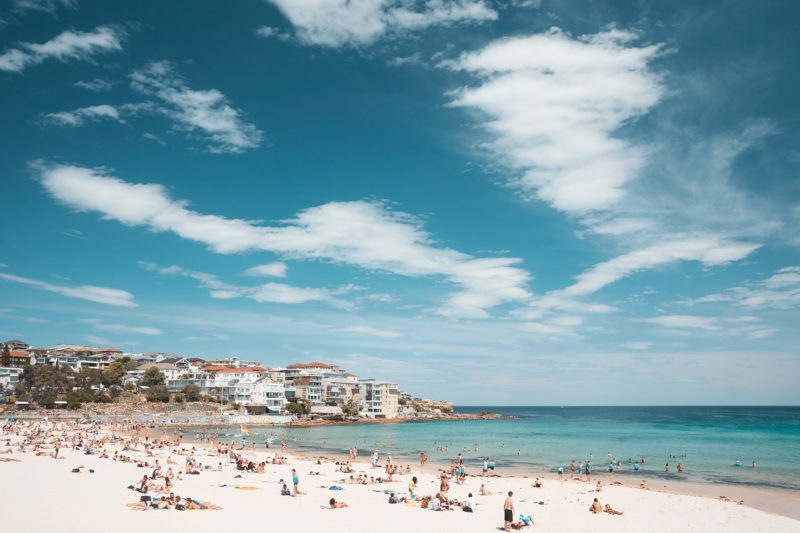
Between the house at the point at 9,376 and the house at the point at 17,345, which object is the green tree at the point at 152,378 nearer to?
the house at the point at 9,376

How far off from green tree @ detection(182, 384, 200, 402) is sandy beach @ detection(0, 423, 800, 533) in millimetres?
73123

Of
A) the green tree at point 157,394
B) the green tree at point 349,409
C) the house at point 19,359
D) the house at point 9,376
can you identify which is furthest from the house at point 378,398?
the house at point 19,359

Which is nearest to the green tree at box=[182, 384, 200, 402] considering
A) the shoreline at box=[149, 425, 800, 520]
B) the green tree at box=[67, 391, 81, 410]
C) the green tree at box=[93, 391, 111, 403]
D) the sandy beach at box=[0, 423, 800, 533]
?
the green tree at box=[93, 391, 111, 403]

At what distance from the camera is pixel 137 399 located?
98.3 metres

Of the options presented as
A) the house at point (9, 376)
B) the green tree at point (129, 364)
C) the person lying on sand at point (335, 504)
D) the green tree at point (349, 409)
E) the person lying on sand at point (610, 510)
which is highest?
the green tree at point (129, 364)

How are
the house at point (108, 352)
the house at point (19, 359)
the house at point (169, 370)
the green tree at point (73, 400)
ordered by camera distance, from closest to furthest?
the green tree at point (73, 400) < the house at point (19, 359) < the house at point (169, 370) < the house at point (108, 352)

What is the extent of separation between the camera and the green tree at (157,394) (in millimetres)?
100125

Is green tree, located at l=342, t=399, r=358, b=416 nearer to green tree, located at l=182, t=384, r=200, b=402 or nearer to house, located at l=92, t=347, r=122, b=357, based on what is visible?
green tree, located at l=182, t=384, r=200, b=402

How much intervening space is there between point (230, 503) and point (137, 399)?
9026 centimetres

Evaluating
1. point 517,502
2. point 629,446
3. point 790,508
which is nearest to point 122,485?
point 517,502

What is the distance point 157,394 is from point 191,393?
6.58 meters

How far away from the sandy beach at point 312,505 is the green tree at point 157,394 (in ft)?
231

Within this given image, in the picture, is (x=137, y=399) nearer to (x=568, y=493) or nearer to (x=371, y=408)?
(x=371, y=408)

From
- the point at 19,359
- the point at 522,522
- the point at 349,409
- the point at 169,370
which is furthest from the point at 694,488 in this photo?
the point at 19,359
